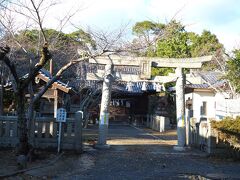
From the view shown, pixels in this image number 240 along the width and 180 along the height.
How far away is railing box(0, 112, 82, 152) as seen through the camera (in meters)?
13.7

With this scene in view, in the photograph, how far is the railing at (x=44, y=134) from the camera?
1373cm

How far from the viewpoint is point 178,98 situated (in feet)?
55.4

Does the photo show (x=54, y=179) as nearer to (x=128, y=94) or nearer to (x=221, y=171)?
(x=221, y=171)

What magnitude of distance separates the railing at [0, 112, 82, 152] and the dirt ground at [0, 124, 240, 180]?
63 cm

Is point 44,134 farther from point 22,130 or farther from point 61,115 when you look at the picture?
point 22,130

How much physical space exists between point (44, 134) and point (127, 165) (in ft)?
13.3

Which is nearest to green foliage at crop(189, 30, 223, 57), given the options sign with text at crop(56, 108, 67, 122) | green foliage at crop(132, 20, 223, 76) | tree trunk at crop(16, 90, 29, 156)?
green foliage at crop(132, 20, 223, 76)

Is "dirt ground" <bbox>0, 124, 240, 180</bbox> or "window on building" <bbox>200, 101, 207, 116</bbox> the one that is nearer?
"dirt ground" <bbox>0, 124, 240, 180</bbox>

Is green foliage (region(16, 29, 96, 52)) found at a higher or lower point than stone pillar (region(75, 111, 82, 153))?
higher

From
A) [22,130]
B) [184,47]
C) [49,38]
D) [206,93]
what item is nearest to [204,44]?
[184,47]

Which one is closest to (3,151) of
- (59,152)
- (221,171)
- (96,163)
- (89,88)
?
(59,152)

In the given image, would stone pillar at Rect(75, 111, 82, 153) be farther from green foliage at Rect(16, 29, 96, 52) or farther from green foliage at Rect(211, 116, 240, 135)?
green foliage at Rect(211, 116, 240, 135)

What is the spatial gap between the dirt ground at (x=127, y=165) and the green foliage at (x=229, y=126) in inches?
42.4

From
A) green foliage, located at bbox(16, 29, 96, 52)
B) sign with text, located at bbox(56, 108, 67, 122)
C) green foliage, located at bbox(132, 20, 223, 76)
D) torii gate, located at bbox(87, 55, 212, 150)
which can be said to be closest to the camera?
sign with text, located at bbox(56, 108, 67, 122)
